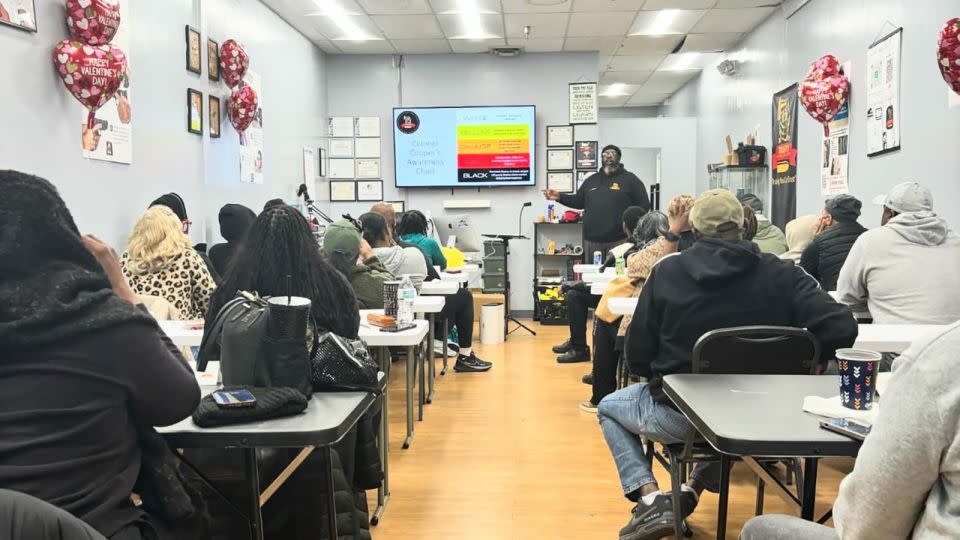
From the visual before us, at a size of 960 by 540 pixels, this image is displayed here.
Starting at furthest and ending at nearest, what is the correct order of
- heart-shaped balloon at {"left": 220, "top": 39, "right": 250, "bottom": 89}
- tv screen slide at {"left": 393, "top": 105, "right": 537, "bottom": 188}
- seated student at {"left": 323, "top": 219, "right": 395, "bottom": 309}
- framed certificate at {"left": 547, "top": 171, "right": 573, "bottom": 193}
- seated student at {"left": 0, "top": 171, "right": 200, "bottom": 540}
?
1. framed certificate at {"left": 547, "top": 171, "right": 573, "bottom": 193}
2. tv screen slide at {"left": 393, "top": 105, "right": 537, "bottom": 188}
3. heart-shaped balloon at {"left": 220, "top": 39, "right": 250, "bottom": 89}
4. seated student at {"left": 323, "top": 219, "right": 395, "bottom": 309}
5. seated student at {"left": 0, "top": 171, "right": 200, "bottom": 540}

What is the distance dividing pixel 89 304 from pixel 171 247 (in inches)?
94.4

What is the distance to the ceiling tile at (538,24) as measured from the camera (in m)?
7.48

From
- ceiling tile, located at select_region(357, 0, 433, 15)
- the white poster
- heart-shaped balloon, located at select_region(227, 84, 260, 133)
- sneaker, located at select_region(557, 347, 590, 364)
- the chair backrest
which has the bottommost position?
sneaker, located at select_region(557, 347, 590, 364)

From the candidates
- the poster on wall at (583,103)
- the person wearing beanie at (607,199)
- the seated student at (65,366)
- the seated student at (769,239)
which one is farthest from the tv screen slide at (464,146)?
the seated student at (65,366)

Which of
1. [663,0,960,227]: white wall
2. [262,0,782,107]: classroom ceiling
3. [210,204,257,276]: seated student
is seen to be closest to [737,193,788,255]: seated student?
[663,0,960,227]: white wall

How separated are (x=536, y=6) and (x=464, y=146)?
7.42ft

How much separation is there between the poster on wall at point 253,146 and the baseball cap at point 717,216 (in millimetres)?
4642

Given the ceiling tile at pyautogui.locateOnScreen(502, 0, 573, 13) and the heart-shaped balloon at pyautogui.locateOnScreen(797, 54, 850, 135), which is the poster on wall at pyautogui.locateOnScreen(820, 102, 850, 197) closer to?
the heart-shaped balloon at pyautogui.locateOnScreen(797, 54, 850, 135)

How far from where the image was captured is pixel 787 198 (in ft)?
23.1

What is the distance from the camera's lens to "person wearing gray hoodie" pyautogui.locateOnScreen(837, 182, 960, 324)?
3377 millimetres

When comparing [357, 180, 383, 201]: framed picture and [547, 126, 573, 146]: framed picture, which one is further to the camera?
[357, 180, 383, 201]: framed picture

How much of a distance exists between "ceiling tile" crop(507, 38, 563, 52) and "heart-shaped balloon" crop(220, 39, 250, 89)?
3.39 metres

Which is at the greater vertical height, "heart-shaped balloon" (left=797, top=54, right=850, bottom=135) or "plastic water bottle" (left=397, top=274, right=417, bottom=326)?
"heart-shaped balloon" (left=797, top=54, right=850, bottom=135)

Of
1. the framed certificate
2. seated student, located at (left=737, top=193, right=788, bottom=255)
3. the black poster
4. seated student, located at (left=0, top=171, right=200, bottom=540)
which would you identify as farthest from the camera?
the framed certificate
